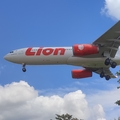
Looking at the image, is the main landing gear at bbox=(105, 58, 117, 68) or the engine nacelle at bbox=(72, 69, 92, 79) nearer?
the main landing gear at bbox=(105, 58, 117, 68)

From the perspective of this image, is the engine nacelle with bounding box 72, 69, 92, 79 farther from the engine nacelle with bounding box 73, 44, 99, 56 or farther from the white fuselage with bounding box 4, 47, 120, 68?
the engine nacelle with bounding box 73, 44, 99, 56

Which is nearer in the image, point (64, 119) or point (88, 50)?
point (88, 50)

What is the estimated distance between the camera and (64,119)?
205 ft

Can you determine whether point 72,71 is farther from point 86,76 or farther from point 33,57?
point 33,57

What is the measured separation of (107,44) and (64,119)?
62.7ft

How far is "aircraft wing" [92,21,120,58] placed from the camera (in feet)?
160

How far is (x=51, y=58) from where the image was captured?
5081 centimetres

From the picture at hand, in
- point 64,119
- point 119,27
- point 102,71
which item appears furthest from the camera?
point 64,119

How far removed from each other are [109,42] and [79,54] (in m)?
5.32

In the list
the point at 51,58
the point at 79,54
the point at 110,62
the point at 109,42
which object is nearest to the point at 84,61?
the point at 79,54

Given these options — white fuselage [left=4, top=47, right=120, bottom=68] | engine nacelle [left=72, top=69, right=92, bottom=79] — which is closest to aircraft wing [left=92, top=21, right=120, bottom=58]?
white fuselage [left=4, top=47, right=120, bottom=68]

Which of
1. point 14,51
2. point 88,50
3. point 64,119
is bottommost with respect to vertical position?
point 64,119

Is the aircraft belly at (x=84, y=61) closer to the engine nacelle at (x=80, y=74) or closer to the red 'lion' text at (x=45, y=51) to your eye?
the red 'lion' text at (x=45, y=51)

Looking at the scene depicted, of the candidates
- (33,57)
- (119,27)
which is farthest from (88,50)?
(33,57)
